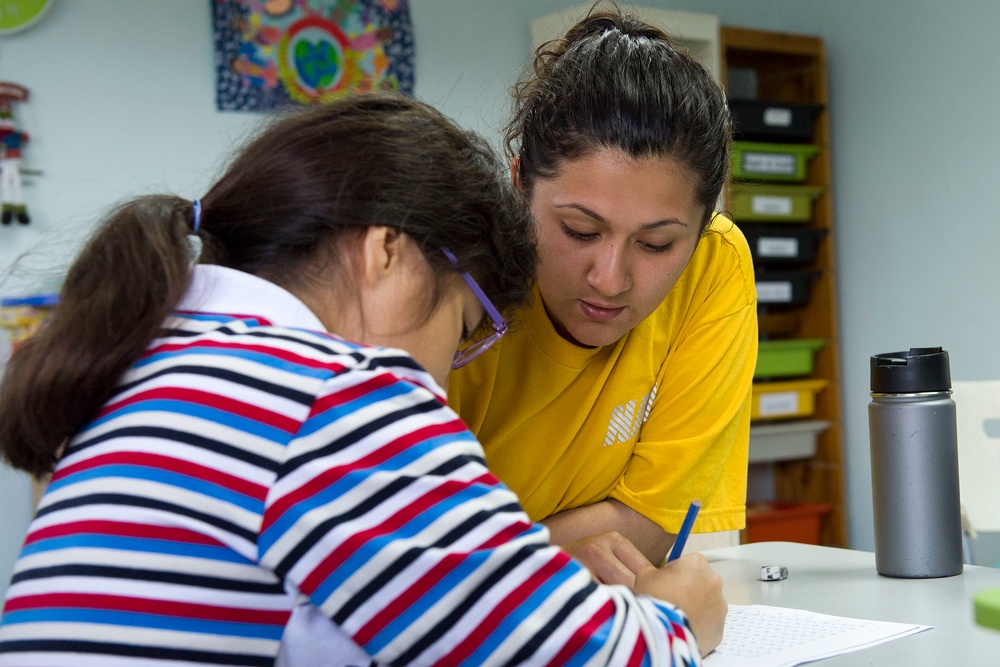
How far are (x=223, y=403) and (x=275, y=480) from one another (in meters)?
0.06

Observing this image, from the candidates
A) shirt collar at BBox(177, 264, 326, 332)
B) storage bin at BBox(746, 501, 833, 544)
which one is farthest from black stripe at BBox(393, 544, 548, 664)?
storage bin at BBox(746, 501, 833, 544)

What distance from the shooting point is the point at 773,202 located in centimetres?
333

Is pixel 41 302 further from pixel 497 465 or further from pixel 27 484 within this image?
pixel 497 465

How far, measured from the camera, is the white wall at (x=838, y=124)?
2598 millimetres

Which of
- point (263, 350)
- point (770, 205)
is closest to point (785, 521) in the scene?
point (770, 205)

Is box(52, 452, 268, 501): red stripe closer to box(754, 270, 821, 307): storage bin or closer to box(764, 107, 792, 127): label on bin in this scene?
box(754, 270, 821, 307): storage bin

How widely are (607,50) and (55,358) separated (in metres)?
0.74

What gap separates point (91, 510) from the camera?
61 cm

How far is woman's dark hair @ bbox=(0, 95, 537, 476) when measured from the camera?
2.25 feet

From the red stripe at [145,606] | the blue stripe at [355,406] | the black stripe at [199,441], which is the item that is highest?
the blue stripe at [355,406]

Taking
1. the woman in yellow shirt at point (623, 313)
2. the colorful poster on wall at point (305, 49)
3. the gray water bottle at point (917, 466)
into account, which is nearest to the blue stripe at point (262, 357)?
the woman in yellow shirt at point (623, 313)

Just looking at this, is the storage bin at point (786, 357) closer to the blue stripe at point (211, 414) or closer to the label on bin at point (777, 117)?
the label on bin at point (777, 117)

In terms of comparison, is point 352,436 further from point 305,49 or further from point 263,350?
point 305,49

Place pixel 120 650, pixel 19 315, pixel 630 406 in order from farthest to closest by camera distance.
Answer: pixel 19 315
pixel 630 406
pixel 120 650
